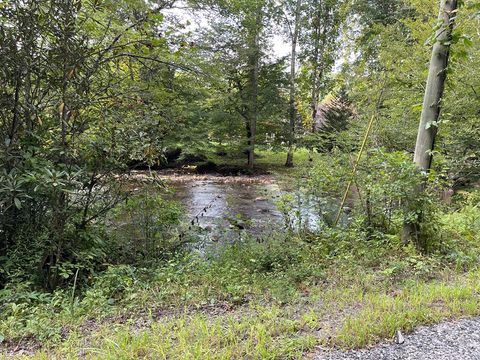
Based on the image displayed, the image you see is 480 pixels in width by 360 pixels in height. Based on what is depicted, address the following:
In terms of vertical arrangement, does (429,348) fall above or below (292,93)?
below

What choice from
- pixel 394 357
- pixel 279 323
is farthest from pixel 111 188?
pixel 394 357

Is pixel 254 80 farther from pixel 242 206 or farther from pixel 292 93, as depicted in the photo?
pixel 242 206

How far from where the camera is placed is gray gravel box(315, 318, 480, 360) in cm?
180

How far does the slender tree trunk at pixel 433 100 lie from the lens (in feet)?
10.9

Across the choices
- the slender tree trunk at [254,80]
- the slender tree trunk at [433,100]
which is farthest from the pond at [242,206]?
the slender tree trunk at [254,80]

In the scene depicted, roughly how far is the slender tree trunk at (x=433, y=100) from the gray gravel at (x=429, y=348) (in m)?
1.70

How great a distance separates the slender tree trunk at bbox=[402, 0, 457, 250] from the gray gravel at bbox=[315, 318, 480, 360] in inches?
66.9

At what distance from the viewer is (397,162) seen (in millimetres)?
3721

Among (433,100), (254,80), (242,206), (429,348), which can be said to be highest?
(254,80)

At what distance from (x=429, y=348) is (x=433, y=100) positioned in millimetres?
2628

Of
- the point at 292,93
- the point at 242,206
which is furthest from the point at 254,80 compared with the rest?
the point at 242,206

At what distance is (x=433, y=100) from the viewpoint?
352cm

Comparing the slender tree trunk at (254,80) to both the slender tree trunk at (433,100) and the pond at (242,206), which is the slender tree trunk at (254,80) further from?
the slender tree trunk at (433,100)

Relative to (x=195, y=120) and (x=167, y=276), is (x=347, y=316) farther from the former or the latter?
(x=195, y=120)
